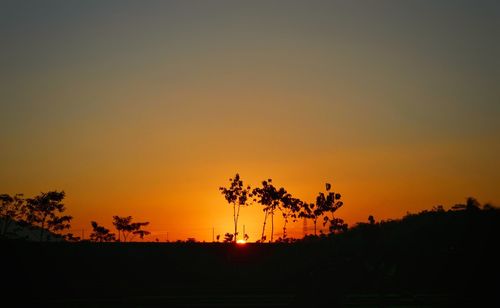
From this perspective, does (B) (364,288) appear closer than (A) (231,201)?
Yes

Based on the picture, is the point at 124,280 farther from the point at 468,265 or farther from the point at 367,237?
the point at 468,265

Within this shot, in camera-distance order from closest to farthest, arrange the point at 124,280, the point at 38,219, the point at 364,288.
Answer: the point at 364,288, the point at 124,280, the point at 38,219

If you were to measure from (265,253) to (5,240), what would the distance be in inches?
888

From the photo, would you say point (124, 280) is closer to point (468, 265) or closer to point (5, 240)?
point (5, 240)

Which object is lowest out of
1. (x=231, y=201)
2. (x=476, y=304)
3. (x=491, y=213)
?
(x=476, y=304)

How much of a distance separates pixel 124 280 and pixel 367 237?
62.4 ft

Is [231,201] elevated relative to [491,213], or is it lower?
elevated

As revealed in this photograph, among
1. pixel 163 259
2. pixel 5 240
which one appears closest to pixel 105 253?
pixel 163 259

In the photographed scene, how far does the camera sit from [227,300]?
26125 mm

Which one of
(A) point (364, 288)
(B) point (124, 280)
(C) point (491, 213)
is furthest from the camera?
(B) point (124, 280)

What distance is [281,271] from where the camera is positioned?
153 feet

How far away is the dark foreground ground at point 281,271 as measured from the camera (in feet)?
81.3

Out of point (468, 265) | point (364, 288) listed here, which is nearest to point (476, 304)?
point (468, 265)

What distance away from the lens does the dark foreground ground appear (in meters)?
24.8
